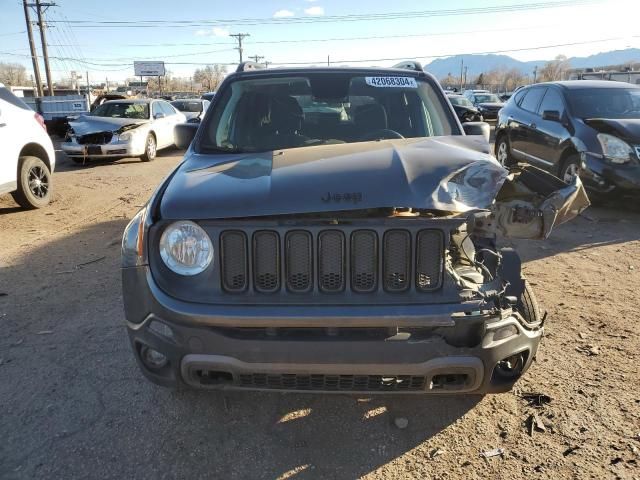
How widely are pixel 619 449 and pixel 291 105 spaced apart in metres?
2.86

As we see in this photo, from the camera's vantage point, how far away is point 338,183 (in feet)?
7.43

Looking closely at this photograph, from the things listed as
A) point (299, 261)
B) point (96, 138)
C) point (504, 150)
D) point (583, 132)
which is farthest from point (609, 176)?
point (96, 138)

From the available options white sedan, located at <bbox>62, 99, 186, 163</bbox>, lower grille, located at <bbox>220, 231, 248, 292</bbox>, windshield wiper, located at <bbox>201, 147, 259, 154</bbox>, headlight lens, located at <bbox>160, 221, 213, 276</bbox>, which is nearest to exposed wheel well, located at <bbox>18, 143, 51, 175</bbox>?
white sedan, located at <bbox>62, 99, 186, 163</bbox>

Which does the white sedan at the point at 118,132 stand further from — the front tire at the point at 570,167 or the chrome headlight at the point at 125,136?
the front tire at the point at 570,167

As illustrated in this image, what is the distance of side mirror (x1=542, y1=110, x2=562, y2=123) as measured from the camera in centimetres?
774

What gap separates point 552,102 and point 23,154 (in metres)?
8.31

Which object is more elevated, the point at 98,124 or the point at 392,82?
the point at 392,82

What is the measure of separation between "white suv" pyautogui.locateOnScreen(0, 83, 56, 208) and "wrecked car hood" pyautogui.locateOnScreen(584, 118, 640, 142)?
816 cm

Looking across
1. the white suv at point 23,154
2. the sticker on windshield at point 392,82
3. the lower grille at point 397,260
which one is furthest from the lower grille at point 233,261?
the white suv at point 23,154

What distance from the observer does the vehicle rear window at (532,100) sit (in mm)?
8773

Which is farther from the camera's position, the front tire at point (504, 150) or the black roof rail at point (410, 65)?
the front tire at point (504, 150)

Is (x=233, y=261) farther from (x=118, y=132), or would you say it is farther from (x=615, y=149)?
(x=118, y=132)

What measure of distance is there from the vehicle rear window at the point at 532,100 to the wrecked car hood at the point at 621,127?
1.74 meters

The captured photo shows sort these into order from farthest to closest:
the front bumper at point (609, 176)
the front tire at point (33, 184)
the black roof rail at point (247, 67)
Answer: the front tire at point (33, 184) → the front bumper at point (609, 176) → the black roof rail at point (247, 67)
